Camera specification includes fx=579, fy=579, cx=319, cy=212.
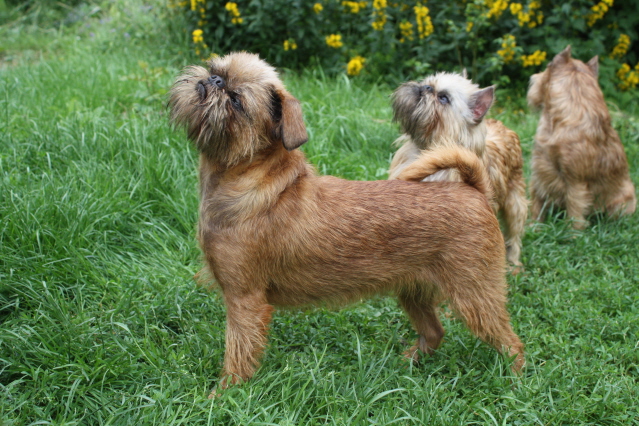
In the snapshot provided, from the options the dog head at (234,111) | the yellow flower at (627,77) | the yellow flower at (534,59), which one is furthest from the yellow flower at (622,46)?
the dog head at (234,111)

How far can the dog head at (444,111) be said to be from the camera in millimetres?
4297

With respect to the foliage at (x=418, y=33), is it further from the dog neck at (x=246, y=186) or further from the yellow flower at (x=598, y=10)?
the dog neck at (x=246, y=186)

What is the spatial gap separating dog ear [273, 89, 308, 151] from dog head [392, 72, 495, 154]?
1471 millimetres

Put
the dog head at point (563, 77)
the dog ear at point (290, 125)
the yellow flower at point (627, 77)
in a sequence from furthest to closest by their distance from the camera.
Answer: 1. the yellow flower at point (627, 77)
2. the dog head at point (563, 77)
3. the dog ear at point (290, 125)

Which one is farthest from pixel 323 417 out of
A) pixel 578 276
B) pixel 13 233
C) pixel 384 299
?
pixel 578 276

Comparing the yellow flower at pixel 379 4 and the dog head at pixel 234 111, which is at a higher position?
the dog head at pixel 234 111

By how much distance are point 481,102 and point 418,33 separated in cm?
421

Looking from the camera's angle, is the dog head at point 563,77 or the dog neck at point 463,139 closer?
the dog neck at point 463,139

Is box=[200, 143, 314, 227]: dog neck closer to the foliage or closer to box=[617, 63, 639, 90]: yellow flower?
the foliage

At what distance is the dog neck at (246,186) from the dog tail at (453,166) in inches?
30.4

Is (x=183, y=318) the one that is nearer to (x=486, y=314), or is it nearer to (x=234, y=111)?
(x=234, y=111)

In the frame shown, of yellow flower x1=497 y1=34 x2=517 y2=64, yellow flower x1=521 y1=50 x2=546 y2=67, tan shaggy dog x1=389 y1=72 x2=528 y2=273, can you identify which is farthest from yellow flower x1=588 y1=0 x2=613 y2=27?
tan shaggy dog x1=389 y1=72 x2=528 y2=273

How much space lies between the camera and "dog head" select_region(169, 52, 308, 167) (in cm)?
301

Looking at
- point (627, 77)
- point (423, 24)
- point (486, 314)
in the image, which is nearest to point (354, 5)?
point (423, 24)
